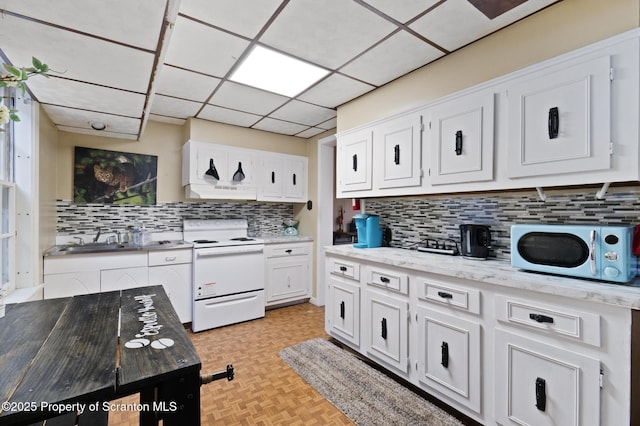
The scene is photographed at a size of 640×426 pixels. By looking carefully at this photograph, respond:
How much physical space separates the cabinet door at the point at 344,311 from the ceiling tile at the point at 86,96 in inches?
90.2

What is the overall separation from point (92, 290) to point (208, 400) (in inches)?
66.9

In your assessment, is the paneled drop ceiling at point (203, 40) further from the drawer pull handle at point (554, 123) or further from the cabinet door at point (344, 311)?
the cabinet door at point (344, 311)

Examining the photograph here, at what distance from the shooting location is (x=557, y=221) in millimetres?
1819

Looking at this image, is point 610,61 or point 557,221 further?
point 557,221

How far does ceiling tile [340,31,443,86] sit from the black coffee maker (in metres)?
1.30

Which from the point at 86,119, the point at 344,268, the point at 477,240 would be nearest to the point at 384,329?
the point at 344,268

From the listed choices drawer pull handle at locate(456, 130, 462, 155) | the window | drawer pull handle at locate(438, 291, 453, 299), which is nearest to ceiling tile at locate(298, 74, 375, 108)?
drawer pull handle at locate(456, 130, 462, 155)

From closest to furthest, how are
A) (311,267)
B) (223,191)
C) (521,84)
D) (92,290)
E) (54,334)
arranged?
(54,334) → (521,84) → (92,290) → (223,191) → (311,267)

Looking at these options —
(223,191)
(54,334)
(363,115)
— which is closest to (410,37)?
(363,115)

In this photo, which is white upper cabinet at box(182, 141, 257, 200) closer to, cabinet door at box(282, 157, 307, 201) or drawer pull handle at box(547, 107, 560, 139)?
cabinet door at box(282, 157, 307, 201)

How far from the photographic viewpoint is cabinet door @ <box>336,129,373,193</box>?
2744mm

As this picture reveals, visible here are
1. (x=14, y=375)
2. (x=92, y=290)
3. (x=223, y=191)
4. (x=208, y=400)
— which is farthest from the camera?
(x=223, y=191)

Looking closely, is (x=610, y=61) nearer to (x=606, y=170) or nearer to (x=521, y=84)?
(x=521, y=84)

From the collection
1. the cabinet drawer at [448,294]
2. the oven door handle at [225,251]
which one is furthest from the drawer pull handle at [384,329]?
the oven door handle at [225,251]
